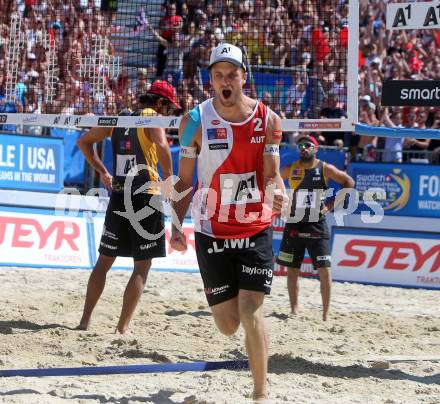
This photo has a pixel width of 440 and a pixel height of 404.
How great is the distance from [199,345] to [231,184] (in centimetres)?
251

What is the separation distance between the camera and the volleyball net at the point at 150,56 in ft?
29.3

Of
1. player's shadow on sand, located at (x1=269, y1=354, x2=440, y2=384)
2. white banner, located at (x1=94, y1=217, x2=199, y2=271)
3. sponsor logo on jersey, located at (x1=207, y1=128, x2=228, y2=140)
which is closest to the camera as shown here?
sponsor logo on jersey, located at (x1=207, y1=128, x2=228, y2=140)

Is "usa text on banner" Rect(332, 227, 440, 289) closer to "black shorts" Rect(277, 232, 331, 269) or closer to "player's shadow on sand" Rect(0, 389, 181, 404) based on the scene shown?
"black shorts" Rect(277, 232, 331, 269)

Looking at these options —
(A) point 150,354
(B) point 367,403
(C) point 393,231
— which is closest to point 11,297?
(A) point 150,354

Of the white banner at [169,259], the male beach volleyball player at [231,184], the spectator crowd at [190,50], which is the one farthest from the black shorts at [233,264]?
the white banner at [169,259]

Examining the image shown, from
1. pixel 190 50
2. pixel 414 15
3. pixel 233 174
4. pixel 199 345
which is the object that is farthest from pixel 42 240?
pixel 233 174

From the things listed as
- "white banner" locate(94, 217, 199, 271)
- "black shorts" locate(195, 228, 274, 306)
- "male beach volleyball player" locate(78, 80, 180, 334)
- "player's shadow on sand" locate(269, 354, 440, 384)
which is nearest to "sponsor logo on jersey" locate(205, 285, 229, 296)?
"black shorts" locate(195, 228, 274, 306)

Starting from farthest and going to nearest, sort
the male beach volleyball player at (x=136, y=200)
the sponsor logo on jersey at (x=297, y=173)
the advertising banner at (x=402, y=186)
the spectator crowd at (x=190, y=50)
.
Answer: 1. the advertising banner at (x=402, y=186)
2. the sponsor logo on jersey at (x=297, y=173)
3. the spectator crowd at (x=190, y=50)
4. the male beach volleyball player at (x=136, y=200)

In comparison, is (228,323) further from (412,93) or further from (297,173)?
(297,173)

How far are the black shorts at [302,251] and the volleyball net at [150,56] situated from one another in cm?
142

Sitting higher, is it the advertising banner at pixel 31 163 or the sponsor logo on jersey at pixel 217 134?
the sponsor logo on jersey at pixel 217 134

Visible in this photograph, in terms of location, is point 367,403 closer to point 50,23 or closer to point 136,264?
point 136,264

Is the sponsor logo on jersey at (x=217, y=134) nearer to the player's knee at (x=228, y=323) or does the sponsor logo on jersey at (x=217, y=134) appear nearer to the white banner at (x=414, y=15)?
the player's knee at (x=228, y=323)

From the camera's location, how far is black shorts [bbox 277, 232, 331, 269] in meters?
9.38
